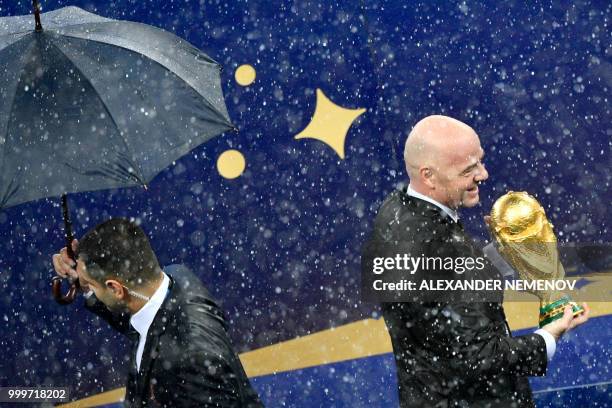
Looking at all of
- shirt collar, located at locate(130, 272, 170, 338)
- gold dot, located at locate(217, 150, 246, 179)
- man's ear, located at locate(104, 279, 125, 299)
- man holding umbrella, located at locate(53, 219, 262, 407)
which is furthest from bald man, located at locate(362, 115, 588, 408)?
gold dot, located at locate(217, 150, 246, 179)

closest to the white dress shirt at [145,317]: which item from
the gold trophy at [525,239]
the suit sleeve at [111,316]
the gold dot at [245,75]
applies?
the suit sleeve at [111,316]

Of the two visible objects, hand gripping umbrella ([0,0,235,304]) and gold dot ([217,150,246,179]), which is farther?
gold dot ([217,150,246,179])

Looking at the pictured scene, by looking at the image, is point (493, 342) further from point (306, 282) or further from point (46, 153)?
point (306, 282)

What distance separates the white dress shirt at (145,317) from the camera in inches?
142

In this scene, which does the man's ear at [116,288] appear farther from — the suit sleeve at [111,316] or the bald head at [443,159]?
the bald head at [443,159]

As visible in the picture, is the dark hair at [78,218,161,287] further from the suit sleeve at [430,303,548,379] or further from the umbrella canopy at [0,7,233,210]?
the suit sleeve at [430,303,548,379]

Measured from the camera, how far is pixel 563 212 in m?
5.45

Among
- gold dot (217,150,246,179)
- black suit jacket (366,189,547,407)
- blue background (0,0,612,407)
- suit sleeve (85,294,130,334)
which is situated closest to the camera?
black suit jacket (366,189,547,407)

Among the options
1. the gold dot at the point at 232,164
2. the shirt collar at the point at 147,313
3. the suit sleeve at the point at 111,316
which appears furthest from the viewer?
the gold dot at the point at 232,164

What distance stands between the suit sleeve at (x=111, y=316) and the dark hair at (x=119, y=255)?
0.84 feet

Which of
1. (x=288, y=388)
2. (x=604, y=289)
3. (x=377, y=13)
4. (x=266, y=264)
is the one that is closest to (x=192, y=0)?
(x=377, y=13)

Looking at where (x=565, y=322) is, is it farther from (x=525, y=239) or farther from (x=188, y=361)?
(x=188, y=361)

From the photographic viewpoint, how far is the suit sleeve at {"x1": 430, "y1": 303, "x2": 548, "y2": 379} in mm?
3703

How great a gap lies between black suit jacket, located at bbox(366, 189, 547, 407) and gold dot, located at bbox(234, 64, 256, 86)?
1882mm
